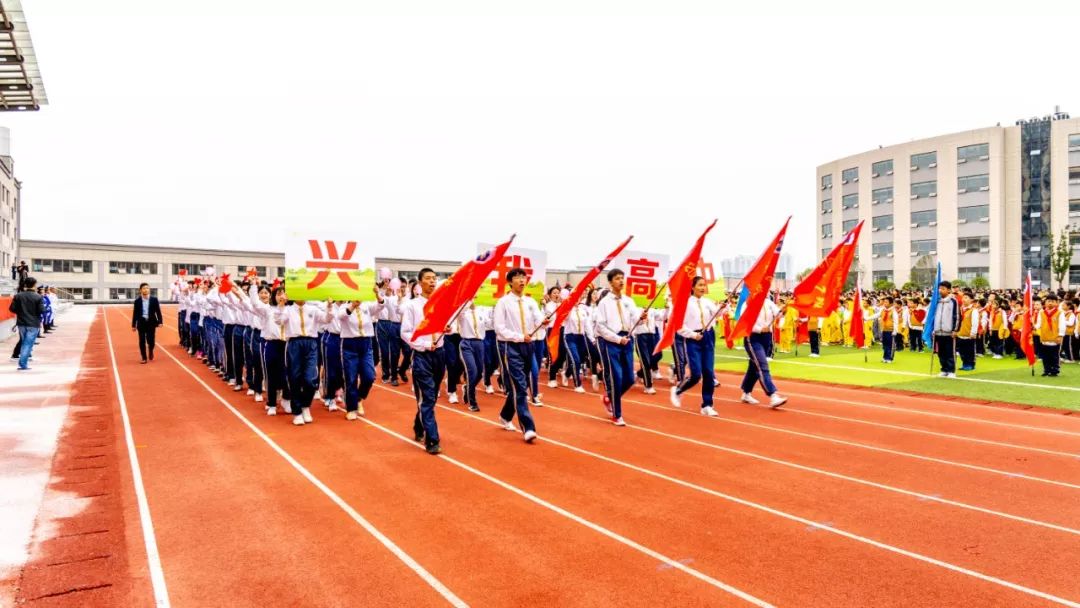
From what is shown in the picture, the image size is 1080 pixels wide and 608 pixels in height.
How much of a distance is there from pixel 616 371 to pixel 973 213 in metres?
60.9

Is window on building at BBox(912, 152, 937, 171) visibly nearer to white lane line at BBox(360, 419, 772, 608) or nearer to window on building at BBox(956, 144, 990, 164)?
window on building at BBox(956, 144, 990, 164)

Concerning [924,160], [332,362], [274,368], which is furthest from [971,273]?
[274,368]

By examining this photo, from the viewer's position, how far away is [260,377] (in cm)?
1095

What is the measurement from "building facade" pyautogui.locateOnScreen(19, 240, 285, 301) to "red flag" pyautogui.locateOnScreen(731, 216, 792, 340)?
60416mm

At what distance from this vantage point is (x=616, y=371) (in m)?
8.92

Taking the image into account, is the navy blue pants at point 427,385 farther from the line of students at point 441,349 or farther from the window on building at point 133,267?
the window on building at point 133,267

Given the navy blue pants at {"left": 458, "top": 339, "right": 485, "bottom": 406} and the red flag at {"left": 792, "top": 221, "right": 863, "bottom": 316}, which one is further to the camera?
the navy blue pants at {"left": 458, "top": 339, "right": 485, "bottom": 406}

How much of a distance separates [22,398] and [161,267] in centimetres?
6383

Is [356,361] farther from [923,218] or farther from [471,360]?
[923,218]

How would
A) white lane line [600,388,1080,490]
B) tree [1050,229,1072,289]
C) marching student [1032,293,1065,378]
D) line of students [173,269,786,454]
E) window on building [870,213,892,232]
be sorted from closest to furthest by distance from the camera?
white lane line [600,388,1080,490] < line of students [173,269,786,454] < marching student [1032,293,1065,378] < tree [1050,229,1072,289] < window on building [870,213,892,232]

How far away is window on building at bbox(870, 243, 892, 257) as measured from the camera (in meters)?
61.9

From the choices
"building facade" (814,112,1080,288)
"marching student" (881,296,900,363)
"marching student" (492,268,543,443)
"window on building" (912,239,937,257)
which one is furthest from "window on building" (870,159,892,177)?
"marching student" (492,268,543,443)

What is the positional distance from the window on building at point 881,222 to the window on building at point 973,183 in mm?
Result: 6300

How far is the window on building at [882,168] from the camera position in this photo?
2418 inches
